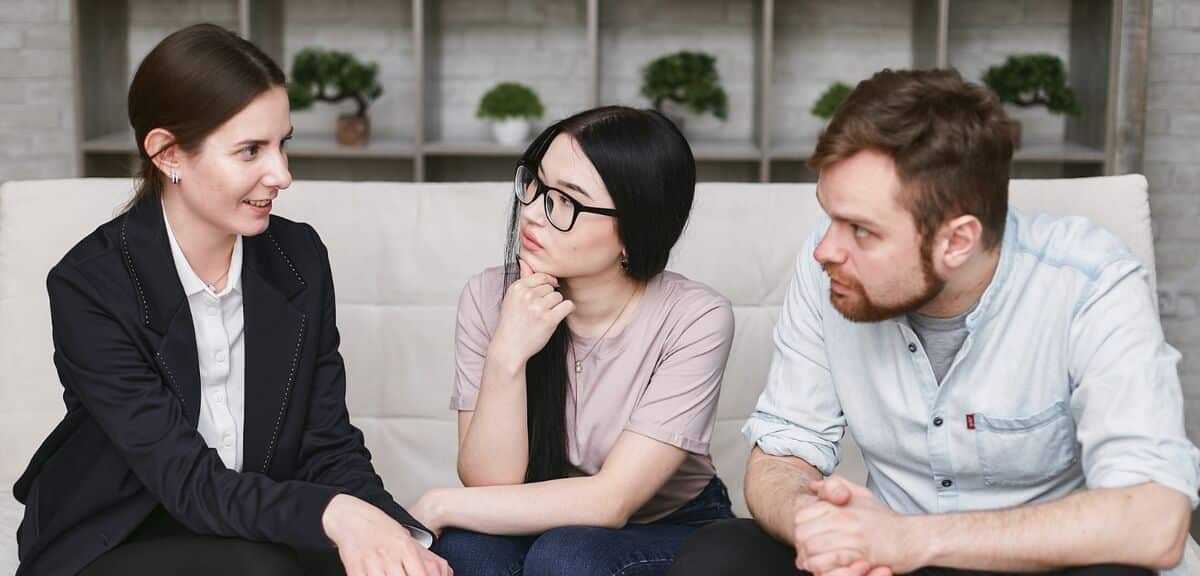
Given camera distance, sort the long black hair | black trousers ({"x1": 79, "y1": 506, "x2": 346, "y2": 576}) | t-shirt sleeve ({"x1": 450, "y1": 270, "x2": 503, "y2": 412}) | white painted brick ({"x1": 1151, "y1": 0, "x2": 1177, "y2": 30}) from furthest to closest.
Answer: white painted brick ({"x1": 1151, "y1": 0, "x2": 1177, "y2": 30}) < t-shirt sleeve ({"x1": 450, "y1": 270, "x2": 503, "y2": 412}) < the long black hair < black trousers ({"x1": 79, "y1": 506, "x2": 346, "y2": 576})

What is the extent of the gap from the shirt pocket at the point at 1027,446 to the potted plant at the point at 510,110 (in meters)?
2.39

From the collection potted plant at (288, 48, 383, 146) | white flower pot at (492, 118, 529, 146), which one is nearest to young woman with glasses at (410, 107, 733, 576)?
white flower pot at (492, 118, 529, 146)

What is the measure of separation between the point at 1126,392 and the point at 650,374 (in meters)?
0.65

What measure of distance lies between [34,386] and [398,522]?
846 mm

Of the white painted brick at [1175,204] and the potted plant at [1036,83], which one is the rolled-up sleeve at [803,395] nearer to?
the potted plant at [1036,83]

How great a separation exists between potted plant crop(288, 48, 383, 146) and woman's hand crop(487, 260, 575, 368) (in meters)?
2.18

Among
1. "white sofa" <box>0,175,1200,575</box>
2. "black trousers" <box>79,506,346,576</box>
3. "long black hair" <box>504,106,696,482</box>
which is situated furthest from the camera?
"white sofa" <box>0,175,1200,575</box>

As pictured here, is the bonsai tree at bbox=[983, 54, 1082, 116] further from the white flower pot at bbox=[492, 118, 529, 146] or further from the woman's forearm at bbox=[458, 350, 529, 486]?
the woman's forearm at bbox=[458, 350, 529, 486]

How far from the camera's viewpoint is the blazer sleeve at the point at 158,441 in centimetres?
158

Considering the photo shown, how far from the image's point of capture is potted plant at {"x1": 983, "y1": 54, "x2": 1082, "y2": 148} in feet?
12.2

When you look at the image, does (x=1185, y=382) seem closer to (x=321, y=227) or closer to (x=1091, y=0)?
(x=1091, y=0)

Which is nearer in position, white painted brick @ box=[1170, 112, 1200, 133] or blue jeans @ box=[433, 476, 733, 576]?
blue jeans @ box=[433, 476, 733, 576]

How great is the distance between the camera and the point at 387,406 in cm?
224

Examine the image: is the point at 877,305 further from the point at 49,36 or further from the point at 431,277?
the point at 49,36
